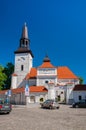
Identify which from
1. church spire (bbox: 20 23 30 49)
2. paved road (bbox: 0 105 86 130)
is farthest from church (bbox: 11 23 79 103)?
paved road (bbox: 0 105 86 130)

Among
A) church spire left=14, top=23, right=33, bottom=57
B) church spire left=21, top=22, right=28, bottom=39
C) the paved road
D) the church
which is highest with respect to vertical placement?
church spire left=21, top=22, right=28, bottom=39

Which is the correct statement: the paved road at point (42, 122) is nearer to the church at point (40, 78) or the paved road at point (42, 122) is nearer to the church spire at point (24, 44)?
the church at point (40, 78)

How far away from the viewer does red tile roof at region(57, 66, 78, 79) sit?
201 feet

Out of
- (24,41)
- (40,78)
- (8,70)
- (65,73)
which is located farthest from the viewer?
(8,70)

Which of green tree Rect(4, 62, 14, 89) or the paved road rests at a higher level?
green tree Rect(4, 62, 14, 89)

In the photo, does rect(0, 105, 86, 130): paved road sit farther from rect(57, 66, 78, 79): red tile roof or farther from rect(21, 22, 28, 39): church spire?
rect(21, 22, 28, 39): church spire

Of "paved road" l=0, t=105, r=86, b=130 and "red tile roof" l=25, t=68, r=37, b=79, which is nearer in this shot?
"paved road" l=0, t=105, r=86, b=130

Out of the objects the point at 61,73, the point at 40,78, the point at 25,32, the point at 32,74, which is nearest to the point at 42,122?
the point at 40,78

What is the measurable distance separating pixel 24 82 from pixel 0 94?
8.79 m

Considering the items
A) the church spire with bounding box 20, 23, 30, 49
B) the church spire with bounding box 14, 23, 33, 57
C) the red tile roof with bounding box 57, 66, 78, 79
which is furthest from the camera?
the church spire with bounding box 20, 23, 30, 49

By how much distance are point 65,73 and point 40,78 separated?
8.99 meters

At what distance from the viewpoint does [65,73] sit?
208 feet

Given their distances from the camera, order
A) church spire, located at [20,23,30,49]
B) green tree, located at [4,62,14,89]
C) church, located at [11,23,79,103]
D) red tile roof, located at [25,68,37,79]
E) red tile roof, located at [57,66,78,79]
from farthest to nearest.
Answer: green tree, located at [4,62,14,89]
church spire, located at [20,23,30,49]
red tile roof, located at [25,68,37,79]
red tile roof, located at [57,66,78,79]
church, located at [11,23,79,103]

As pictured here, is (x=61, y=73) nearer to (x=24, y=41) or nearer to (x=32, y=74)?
(x=32, y=74)
